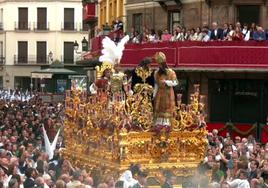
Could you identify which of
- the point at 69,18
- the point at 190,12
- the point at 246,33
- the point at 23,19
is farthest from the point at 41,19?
the point at 246,33

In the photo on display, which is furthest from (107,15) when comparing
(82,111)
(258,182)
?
(258,182)

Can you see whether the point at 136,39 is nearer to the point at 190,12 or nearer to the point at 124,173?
the point at 190,12

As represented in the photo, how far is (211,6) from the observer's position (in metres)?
31.3

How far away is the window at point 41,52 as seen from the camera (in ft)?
235

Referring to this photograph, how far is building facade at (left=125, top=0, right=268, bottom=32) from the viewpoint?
99.4 ft

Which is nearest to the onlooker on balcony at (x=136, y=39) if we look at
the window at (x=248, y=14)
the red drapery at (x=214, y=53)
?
the red drapery at (x=214, y=53)

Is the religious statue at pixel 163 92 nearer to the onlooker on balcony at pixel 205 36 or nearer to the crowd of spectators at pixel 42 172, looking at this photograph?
the crowd of spectators at pixel 42 172

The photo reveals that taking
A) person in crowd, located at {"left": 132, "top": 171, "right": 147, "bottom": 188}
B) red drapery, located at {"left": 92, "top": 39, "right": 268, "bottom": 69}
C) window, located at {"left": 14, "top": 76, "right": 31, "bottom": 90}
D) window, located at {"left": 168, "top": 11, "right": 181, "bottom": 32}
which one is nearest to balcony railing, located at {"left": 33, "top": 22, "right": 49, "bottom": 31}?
window, located at {"left": 14, "top": 76, "right": 31, "bottom": 90}

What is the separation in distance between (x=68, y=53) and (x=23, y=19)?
5686 mm

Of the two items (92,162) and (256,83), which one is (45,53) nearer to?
(256,83)

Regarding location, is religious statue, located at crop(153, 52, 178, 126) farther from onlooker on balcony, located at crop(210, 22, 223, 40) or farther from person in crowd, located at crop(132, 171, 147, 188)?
onlooker on balcony, located at crop(210, 22, 223, 40)

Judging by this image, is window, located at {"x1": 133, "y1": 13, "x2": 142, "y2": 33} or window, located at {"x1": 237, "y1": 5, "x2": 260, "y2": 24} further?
window, located at {"x1": 133, "y1": 13, "x2": 142, "y2": 33}

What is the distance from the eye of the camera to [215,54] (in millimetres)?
27719

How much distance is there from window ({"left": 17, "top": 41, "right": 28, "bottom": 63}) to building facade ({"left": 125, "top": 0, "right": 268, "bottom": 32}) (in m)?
33.9
